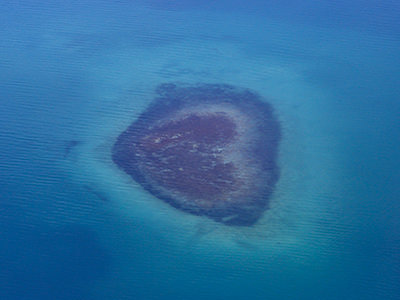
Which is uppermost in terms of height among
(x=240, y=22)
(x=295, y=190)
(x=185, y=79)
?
(x=240, y=22)

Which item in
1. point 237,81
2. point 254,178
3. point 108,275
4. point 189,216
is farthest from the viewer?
point 237,81

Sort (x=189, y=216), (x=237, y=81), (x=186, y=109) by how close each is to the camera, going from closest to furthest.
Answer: (x=189, y=216) → (x=186, y=109) → (x=237, y=81)

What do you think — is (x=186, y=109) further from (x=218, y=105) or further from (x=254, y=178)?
(x=254, y=178)

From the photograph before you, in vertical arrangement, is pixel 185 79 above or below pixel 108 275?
above

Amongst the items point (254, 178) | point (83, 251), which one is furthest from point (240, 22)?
point (83, 251)

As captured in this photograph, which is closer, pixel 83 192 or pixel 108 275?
pixel 108 275

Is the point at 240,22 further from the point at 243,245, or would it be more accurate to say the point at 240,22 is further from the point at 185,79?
the point at 243,245

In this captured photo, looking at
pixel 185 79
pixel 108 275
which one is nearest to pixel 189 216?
pixel 108 275
